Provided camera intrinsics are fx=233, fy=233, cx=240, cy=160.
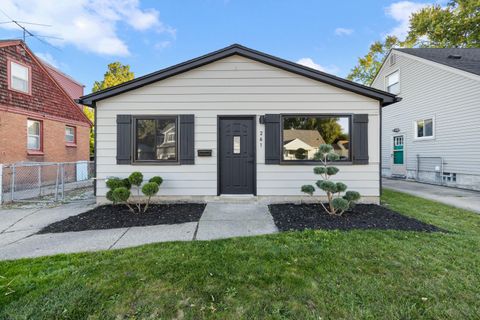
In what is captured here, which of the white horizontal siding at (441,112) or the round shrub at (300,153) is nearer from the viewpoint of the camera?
the round shrub at (300,153)

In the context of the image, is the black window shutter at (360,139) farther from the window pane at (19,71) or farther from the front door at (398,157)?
the window pane at (19,71)

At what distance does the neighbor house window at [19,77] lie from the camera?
354 inches

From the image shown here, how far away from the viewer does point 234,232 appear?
3.99 meters

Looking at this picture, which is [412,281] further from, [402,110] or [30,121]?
[30,121]

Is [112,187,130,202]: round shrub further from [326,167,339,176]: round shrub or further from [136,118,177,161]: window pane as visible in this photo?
[326,167,339,176]: round shrub

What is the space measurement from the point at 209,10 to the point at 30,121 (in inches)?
363

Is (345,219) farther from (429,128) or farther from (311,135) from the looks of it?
(429,128)

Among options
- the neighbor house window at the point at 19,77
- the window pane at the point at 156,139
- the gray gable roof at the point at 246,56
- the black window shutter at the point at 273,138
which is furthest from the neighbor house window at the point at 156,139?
the neighbor house window at the point at 19,77

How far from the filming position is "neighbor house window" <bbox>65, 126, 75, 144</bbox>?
11.7 m

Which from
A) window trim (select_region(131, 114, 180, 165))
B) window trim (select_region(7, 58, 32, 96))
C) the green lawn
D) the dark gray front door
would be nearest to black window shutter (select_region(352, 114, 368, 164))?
the dark gray front door

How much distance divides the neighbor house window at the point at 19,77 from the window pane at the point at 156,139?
23.2ft

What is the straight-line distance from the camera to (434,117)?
1011 cm

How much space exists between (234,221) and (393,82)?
42.8 feet

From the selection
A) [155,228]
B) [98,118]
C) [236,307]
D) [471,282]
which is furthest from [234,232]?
[98,118]
